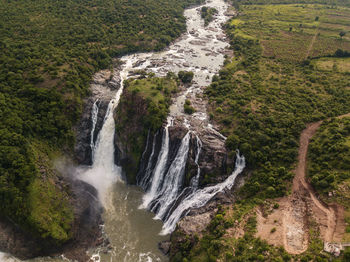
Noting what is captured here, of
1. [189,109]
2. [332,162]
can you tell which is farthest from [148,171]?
[332,162]

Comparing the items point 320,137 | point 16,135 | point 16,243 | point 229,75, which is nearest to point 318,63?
point 229,75

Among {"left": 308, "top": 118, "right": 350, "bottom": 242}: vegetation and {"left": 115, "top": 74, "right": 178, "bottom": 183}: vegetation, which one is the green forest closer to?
{"left": 115, "top": 74, "right": 178, "bottom": 183}: vegetation

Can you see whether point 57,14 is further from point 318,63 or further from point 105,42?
point 318,63

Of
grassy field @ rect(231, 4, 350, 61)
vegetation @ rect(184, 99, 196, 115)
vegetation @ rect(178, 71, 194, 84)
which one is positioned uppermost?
grassy field @ rect(231, 4, 350, 61)

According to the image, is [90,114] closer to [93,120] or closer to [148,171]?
[93,120]

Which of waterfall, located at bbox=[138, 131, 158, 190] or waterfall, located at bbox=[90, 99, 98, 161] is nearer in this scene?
waterfall, located at bbox=[138, 131, 158, 190]

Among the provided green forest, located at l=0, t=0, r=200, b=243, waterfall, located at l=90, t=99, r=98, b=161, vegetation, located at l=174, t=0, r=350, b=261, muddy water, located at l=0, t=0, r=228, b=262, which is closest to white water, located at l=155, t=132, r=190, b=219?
muddy water, located at l=0, t=0, r=228, b=262
